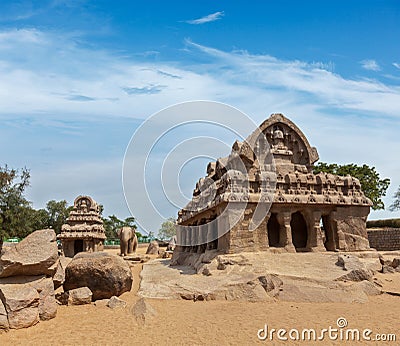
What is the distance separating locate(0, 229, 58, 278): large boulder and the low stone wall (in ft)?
77.3

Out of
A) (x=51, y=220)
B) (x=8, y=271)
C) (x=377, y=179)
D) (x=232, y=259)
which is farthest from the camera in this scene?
(x=51, y=220)

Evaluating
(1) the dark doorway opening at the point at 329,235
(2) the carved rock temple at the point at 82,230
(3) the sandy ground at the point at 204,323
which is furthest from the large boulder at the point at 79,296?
(2) the carved rock temple at the point at 82,230

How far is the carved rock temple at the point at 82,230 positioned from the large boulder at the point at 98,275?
18.3 m

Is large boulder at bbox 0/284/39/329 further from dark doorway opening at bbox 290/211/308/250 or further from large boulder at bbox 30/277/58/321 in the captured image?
dark doorway opening at bbox 290/211/308/250

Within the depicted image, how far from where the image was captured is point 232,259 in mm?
13414

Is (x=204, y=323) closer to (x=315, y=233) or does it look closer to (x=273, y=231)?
(x=315, y=233)

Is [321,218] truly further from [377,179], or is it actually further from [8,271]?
[377,179]

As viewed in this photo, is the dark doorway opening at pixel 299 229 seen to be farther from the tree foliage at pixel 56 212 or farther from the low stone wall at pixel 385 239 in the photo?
the tree foliage at pixel 56 212

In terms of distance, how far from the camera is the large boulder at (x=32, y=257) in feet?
30.1

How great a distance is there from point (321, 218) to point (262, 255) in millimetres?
4554

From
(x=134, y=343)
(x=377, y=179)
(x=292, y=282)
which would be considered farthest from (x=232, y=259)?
(x=377, y=179)

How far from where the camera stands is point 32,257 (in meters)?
9.52

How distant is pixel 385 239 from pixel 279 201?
1549 cm

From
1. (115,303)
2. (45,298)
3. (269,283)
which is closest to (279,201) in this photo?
(269,283)
